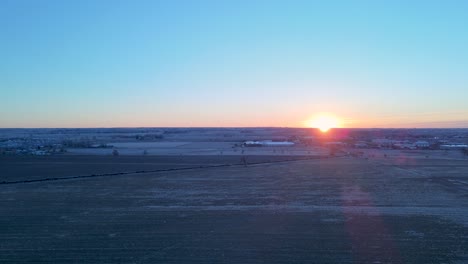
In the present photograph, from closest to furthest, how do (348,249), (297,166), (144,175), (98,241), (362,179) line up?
(348,249), (98,241), (362,179), (144,175), (297,166)

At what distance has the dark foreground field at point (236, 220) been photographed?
11.6 meters

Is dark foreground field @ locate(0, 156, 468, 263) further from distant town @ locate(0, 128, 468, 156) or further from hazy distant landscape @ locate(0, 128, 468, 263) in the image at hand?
distant town @ locate(0, 128, 468, 156)

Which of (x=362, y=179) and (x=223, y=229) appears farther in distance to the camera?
(x=362, y=179)

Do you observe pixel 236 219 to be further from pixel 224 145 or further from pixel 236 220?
pixel 224 145

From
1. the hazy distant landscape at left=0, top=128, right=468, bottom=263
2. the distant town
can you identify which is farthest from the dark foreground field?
the distant town

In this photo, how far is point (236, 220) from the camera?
1550cm

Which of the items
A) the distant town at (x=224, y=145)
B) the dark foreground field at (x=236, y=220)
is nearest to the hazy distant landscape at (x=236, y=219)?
the dark foreground field at (x=236, y=220)

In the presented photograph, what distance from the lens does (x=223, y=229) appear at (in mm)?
14188

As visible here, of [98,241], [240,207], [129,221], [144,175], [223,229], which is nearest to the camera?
[98,241]

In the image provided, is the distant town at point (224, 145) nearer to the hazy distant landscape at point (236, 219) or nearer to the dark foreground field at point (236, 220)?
the hazy distant landscape at point (236, 219)

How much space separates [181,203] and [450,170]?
22.1 metres

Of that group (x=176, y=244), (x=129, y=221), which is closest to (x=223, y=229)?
(x=176, y=244)

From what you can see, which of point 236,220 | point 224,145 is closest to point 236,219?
point 236,220

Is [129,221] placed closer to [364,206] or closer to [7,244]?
[7,244]
